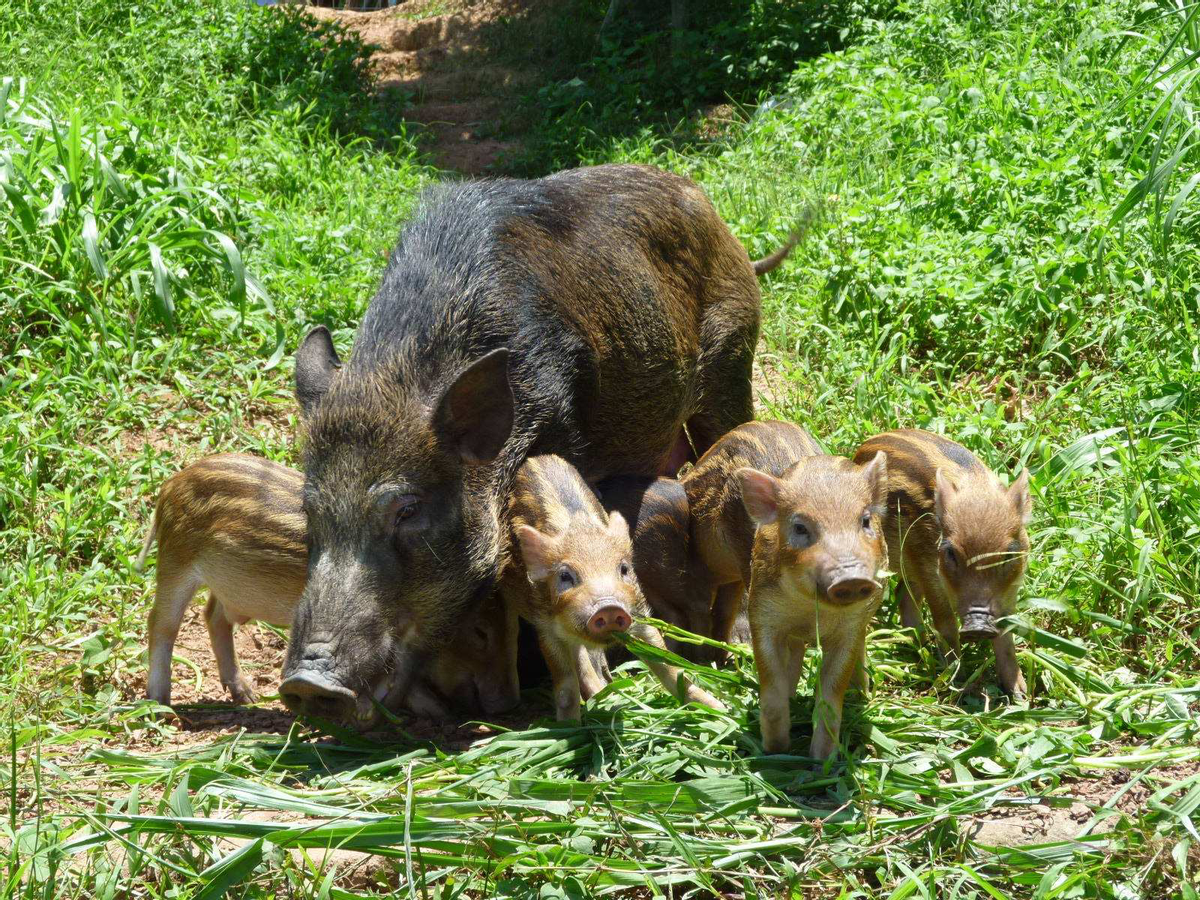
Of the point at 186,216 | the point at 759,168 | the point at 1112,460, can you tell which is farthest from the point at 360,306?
the point at 1112,460

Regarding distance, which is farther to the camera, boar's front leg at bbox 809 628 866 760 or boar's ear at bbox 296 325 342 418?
boar's ear at bbox 296 325 342 418

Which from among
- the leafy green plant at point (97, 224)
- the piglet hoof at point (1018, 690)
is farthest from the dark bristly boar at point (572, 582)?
the leafy green plant at point (97, 224)

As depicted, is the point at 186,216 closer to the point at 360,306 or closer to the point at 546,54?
the point at 360,306

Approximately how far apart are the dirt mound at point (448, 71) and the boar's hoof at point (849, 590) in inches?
272

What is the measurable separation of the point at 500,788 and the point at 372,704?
24.9 inches

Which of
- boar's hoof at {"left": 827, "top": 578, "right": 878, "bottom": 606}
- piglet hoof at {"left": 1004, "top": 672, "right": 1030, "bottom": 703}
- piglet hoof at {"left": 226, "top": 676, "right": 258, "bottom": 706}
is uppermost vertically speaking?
boar's hoof at {"left": 827, "top": 578, "right": 878, "bottom": 606}

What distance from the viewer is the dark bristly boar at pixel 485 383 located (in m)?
3.87

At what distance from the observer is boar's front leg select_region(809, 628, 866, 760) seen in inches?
136

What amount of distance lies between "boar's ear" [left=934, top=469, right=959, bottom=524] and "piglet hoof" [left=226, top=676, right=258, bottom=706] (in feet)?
7.73

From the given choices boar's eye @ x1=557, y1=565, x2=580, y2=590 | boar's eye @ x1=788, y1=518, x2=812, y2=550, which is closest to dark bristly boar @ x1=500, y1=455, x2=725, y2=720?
boar's eye @ x1=557, y1=565, x2=580, y2=590

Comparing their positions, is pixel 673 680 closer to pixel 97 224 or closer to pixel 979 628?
pixel 979 628

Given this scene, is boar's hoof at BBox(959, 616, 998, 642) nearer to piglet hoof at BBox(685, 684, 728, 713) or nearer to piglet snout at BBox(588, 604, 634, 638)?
piglet hoof at BBox(685, 684, 728, 713)

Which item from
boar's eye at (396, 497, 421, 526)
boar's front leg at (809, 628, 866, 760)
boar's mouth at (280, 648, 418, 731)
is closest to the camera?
boar's front leg at (809, 628, 866, 760)

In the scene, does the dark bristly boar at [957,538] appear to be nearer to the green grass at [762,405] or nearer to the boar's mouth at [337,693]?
the green grass at [762,405]
